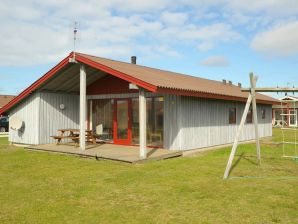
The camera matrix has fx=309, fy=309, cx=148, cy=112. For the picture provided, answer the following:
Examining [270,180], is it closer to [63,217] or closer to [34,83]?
[63,217]

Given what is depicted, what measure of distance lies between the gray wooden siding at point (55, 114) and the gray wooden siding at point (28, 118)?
Answer: 0.24m

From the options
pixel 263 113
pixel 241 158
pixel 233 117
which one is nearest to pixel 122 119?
pixel 241 158

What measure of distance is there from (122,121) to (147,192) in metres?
7.69

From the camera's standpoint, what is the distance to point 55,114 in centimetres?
1494

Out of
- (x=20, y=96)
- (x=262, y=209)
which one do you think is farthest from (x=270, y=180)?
(x=20, y=96)

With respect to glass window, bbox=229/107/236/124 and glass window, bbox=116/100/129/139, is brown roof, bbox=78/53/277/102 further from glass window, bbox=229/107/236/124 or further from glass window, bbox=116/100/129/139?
glass window, bbox=116/100/129/139

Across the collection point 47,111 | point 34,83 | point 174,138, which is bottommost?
point 174,138

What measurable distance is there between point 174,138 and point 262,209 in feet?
22.7

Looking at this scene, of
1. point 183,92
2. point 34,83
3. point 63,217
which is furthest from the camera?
point 34,83

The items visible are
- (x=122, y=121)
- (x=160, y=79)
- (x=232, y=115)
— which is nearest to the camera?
(x=160, y=79)

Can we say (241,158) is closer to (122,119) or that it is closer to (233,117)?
(233,117)

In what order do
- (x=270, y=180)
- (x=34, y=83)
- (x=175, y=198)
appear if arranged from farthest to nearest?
(x=34, y=83)
(x=270, y=180)
(x=175, y=198)

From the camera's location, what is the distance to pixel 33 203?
5.93 meters

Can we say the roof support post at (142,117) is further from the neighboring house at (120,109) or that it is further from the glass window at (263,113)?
the glass window at (263,113)
